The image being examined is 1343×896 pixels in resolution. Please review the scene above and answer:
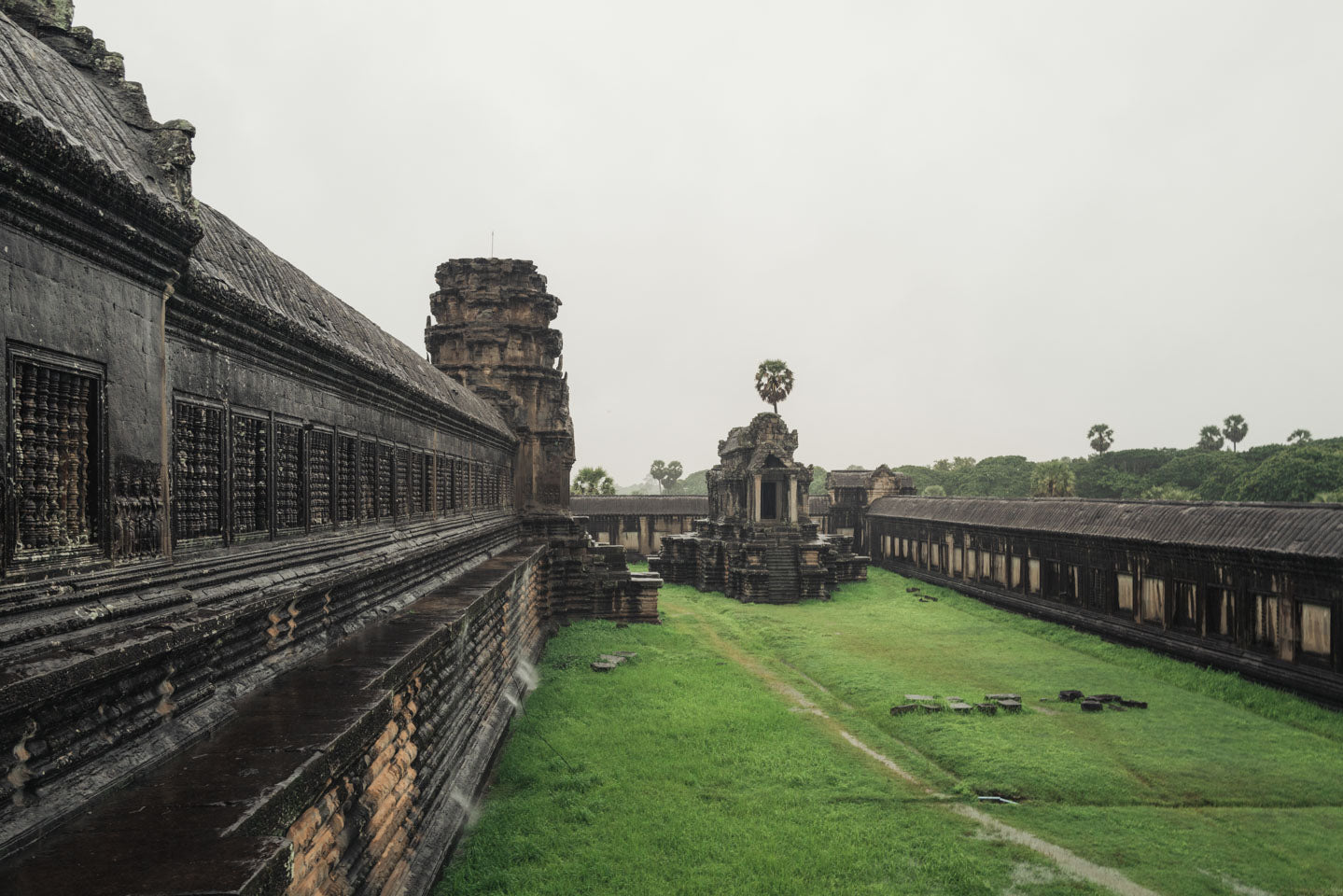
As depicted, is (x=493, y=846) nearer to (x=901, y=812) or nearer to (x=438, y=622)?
(x=438, y=622)

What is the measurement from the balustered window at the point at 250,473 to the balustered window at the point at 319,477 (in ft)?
2.88

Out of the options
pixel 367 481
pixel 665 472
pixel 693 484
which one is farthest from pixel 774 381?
pixel 693 484

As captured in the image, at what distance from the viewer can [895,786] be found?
10391mm

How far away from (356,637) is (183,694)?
289 cm

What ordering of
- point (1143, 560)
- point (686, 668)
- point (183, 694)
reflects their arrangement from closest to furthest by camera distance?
point (183, 694) < point (686, 668) < point (1143, 560)

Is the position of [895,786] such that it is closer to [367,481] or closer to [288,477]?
[367,481]

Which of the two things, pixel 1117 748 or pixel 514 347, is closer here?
pixel 1117 748

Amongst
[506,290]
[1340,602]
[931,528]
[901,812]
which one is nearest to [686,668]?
[901,812]

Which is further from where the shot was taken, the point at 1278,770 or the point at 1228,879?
the point at 1278,770

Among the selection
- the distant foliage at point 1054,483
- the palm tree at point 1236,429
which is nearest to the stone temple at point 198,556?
the distant foliage at point 1054,483

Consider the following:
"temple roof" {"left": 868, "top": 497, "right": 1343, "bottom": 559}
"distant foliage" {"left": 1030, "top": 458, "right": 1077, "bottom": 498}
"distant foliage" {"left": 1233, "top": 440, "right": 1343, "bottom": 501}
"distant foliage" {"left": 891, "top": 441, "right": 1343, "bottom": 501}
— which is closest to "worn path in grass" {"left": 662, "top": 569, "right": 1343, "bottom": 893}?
"temple roof" {"left": 868, "top": 497, "right": 1343, "bottom": 559}

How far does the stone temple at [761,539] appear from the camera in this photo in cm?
3136

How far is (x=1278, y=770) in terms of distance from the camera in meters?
10.9

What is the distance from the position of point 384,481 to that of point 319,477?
86.3 inches
